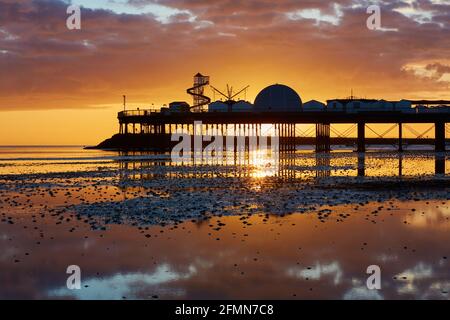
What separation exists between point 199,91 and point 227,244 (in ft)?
368

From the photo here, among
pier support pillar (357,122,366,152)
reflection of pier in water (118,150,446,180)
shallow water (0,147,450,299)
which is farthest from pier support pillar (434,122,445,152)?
shallow water (0,147,450,299)

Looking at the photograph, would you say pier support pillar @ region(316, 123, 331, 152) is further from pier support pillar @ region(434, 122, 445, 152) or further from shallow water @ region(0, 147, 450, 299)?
shallow water @ region(0, 147, 450, 299)

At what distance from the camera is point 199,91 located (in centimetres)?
12706

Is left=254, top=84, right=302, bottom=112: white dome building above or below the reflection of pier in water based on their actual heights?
above

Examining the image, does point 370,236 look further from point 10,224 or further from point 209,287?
point 10,224

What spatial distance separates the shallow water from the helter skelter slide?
308 ft

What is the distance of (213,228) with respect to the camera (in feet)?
63.4

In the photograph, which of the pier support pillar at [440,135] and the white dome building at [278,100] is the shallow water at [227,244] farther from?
the pier support pillar at [440,135]

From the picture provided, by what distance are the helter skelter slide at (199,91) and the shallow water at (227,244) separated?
93.8m

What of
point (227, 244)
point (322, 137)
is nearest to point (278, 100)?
point (322, 137)

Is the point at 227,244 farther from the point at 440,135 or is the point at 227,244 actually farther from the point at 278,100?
the point at 440,135

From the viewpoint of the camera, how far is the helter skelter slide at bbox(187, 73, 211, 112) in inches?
4891

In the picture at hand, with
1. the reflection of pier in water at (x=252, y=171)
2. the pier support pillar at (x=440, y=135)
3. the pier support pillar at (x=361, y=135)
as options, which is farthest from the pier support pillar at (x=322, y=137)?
the reflection of pier in water at (x=252, y=171)

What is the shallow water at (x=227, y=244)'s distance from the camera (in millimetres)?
12023
